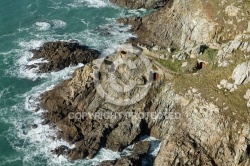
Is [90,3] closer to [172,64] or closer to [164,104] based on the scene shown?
[172,64]

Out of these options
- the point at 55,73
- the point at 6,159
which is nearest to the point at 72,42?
the point at 55,73

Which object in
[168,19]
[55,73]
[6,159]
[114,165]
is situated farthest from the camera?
[168,19]

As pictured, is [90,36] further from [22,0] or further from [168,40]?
[22,0]

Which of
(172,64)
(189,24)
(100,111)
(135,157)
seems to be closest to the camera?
(135,157)

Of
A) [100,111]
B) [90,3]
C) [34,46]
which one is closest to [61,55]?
[34,46]

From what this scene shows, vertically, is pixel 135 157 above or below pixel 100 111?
below

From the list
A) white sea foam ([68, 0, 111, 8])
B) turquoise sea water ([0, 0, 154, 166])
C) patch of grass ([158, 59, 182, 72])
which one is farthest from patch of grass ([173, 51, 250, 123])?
white sea foam ([68, 0, 111, 8])

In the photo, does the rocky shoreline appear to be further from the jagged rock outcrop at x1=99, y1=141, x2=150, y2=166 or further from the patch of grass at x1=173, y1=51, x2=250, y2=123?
the jagged rock outcrop at x1=99, y1=141, x2=150, y2=166
